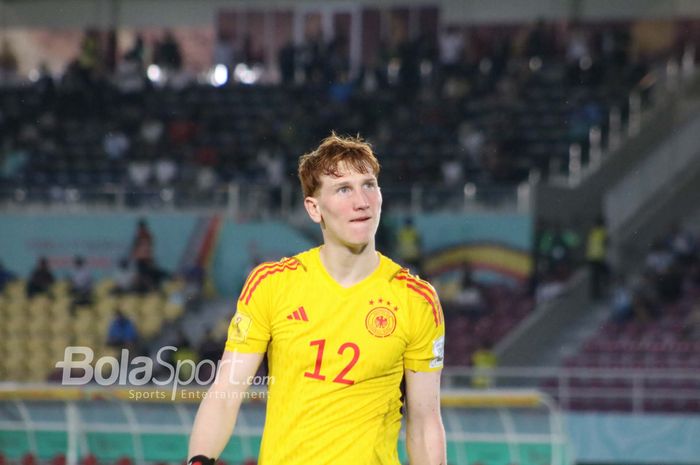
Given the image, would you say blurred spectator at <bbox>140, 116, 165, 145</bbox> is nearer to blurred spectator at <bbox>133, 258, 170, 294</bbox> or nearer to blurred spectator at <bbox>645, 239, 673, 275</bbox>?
blurred spectator at <bbox>133, 258, 170, 294</bbox>

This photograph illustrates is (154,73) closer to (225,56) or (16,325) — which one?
(225,56)

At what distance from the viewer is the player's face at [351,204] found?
4988 millimetres

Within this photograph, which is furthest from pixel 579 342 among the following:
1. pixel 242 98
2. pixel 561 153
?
pixel 242 98

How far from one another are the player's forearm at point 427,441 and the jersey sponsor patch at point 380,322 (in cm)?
37

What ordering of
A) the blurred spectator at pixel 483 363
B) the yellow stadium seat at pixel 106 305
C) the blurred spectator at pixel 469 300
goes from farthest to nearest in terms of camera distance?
the yellow stadium seat at pixel 106 305
the blurred spectator at pixel 469 300
the blurred spectator at pixel 483 363

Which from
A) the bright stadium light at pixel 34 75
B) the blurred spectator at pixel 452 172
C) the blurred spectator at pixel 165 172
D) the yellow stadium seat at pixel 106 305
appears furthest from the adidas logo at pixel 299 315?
the bright stadium light at pixel 34 75

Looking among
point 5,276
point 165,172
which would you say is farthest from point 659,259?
point 5,276

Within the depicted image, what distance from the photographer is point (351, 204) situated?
4.98 m

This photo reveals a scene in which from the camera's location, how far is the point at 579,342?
20.2 m

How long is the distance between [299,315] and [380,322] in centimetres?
28

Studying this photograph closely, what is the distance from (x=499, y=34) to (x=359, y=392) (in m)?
25.5

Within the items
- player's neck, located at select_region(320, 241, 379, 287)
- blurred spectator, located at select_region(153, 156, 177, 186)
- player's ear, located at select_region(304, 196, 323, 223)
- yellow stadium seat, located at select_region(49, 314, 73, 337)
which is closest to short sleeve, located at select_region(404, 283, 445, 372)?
player's neck, located at select_region(320, 241, 379, 287)

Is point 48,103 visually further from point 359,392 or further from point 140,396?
point 359,392

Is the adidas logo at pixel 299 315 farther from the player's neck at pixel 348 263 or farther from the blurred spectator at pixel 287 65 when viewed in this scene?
the blurred spectator at pixel 287 65
